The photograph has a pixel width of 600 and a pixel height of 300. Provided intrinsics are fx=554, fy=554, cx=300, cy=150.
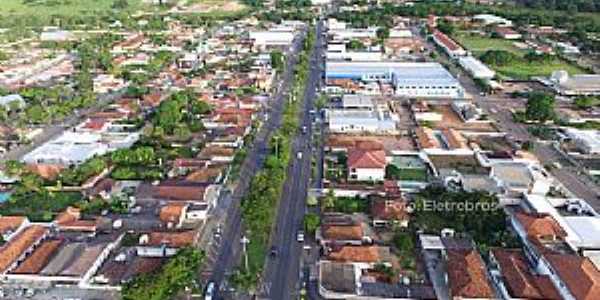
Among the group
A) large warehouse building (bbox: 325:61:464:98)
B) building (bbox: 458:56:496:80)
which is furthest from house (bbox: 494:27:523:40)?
large warehouse building (bbox: 325:61:464:98)

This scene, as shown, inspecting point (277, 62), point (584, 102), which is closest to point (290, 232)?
point (584, 102)

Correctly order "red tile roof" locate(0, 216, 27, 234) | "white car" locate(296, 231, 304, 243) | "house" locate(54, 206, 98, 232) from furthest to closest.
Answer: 1. "house" locate(54, 206, 98, 232)
2. "red tile roof" locate(0, 216, 27, 234)
3. "white car" locate(296, 231, 304, 243)

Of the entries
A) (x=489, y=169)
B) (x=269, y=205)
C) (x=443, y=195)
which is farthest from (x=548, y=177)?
(x=269, y=205)

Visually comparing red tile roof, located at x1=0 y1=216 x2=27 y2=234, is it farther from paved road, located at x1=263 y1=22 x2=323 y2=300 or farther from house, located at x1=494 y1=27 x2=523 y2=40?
house, located at x1=494 y1=27 x2=523 y2=40

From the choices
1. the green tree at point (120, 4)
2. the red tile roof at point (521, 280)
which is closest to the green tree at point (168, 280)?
the red tile roof at point (521, 280)

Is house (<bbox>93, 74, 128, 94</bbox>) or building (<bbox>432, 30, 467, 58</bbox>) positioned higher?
building (<bbox>432, 30, 467, 58</bbox>)

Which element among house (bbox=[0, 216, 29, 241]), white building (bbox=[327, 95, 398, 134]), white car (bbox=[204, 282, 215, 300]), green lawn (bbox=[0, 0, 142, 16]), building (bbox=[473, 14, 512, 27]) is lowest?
white car (bbox=[204, 282, 215, 300])

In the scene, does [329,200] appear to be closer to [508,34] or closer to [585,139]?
[585,139]
